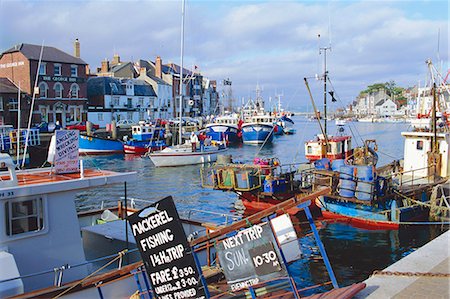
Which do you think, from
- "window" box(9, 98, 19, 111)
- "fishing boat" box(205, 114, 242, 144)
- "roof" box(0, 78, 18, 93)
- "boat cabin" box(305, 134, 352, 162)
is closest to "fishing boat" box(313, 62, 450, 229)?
"boat cabin" box(305, 134, 352, 162)

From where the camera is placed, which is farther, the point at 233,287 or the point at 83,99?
the point at 83,99

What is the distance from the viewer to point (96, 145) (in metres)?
55.3

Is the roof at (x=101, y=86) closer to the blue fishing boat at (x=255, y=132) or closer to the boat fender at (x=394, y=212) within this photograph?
the blue fishing boat at (x=255, y=132)

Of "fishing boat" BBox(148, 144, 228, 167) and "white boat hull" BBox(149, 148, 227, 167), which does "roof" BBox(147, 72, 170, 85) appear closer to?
"fishing boat" BBox(148, 144, 228, 167)

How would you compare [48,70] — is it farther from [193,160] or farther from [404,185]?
[404,185]

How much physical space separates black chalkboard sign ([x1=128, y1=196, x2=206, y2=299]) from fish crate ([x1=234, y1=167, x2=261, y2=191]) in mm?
16277

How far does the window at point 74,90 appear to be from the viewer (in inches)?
2502

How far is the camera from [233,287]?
6.59m

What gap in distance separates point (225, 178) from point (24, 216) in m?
14.5

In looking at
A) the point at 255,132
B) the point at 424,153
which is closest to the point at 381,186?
the point at 424,153

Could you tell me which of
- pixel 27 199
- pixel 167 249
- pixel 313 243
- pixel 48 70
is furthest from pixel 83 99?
pixel 167 249

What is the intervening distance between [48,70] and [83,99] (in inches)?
287

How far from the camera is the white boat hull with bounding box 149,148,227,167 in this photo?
4381cm

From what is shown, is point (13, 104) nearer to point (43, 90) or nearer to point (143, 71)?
point (43, 90)
